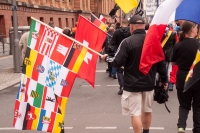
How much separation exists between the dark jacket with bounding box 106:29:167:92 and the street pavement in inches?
48.7

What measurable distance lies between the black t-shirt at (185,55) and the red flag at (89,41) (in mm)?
1282

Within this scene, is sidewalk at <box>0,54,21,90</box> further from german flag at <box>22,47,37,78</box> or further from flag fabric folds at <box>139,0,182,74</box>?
flag fabric folds at <box>139,0,182,74</box>

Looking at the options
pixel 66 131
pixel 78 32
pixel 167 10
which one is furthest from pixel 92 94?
pixel 167 10

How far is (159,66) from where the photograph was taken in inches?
199

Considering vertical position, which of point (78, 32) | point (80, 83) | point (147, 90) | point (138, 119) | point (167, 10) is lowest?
point (80, 83)

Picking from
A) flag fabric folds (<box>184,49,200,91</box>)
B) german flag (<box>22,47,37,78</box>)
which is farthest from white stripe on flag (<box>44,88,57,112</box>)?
flag fabric folds (<box>184,49,200,91</box>)

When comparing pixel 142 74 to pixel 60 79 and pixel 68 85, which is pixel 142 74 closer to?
pixel 68 85

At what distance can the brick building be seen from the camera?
26047 mm

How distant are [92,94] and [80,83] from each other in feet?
5.96

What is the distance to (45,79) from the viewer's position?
4.82 metres

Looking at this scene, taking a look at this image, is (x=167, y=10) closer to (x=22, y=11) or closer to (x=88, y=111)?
(x=88, y=111)

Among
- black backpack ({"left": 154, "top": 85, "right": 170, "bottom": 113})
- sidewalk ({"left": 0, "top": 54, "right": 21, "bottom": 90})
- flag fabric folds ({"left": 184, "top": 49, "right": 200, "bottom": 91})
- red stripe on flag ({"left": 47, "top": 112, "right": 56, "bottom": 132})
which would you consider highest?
flag fabric folds ({"left": 184, "top": 49, "right": 200, "bottom": 91})

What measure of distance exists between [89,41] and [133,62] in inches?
39.6

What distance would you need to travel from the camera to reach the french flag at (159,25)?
464 centimetres
